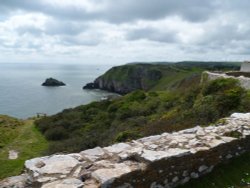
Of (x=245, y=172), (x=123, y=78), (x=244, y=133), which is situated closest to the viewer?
(x=245, y=172)

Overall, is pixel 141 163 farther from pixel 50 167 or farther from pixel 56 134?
pixel 56 134

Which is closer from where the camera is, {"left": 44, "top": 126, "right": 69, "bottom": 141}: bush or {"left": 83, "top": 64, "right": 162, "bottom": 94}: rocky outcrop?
{"left": 44, "top": 126, "right": 69, "bottom": 141}: bush

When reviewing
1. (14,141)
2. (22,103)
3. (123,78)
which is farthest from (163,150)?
(123,78)

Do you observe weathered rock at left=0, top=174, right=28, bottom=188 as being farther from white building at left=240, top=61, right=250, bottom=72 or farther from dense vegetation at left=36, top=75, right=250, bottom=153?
white building at left=240, top=61, right=250, bottom=72

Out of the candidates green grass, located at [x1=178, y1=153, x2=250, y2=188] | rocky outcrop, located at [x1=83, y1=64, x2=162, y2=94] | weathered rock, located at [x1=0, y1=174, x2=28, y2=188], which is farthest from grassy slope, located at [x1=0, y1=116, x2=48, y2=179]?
rocky outcrop, located at [x1=83, y1=64, x2=162, y2=94]

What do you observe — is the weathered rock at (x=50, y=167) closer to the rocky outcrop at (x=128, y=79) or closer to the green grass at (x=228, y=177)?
the green grass at (x=228, y=177)

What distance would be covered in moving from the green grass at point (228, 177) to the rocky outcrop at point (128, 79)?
371 ft

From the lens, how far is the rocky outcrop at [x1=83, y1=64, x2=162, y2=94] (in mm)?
126062

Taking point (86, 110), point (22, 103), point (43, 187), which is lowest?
point (22, 103)

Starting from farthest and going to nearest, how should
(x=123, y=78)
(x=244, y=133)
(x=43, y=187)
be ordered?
(x=123, y=78) < (x=244, y=133) < (x=43, y=187)

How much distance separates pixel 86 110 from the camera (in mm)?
45469

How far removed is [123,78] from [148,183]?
418ft

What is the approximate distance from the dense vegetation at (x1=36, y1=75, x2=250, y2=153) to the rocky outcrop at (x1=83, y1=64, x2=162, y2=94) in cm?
7880

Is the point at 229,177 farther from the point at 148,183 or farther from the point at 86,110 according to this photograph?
the point at 86,110
